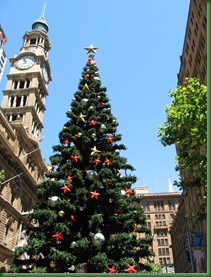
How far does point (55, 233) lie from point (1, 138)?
893 inches

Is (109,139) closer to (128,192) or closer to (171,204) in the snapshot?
(128,192)

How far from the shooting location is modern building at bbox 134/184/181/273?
295 feet

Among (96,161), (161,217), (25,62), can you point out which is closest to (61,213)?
(96,161)

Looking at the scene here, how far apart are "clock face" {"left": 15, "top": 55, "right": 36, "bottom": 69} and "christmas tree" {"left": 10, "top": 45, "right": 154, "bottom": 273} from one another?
5064 cm

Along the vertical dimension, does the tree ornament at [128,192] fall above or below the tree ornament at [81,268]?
above

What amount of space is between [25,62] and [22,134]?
1076 inches

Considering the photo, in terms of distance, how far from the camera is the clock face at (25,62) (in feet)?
205

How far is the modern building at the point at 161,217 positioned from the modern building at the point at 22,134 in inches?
1945

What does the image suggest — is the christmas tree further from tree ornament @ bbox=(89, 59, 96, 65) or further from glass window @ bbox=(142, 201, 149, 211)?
glass window @ bbox=(142, 201, 149, 211)

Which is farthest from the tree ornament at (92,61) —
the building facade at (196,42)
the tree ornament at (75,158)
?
the building facade at (196,42)

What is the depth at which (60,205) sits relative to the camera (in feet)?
40.8

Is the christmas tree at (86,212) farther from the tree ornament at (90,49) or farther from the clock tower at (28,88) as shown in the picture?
the clock tower at (28,88)

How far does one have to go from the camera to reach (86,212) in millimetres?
13594

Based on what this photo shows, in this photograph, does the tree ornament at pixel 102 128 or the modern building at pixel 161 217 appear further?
the modern building at pixel 161 217
